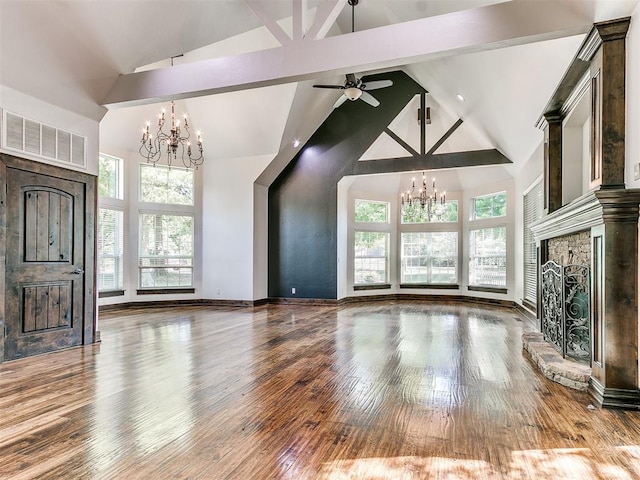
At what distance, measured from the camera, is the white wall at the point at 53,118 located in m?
3.98

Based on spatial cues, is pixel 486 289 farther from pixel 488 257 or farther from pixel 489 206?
pixel 489 206

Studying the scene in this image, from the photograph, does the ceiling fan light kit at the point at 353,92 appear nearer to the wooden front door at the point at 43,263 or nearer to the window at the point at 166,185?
the wooden front door at the point at 43,263

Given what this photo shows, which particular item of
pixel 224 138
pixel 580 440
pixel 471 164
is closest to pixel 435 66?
pixel 471 164

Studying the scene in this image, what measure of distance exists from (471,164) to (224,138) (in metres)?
5.21

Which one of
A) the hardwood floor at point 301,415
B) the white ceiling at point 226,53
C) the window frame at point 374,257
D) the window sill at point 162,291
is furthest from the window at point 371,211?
the hardwood floor at point 301,415

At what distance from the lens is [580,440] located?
2.34 meters

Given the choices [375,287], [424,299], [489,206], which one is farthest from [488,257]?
[375,287]

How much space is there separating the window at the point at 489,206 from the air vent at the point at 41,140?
8.05m

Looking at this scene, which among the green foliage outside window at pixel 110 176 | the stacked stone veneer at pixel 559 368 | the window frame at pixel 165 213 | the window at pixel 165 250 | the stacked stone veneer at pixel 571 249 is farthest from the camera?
the window at pixel 165 250

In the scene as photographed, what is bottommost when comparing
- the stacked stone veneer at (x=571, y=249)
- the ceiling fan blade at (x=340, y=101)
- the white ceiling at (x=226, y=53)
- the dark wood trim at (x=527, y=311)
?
the dark wood trim at (x=527, y=311)

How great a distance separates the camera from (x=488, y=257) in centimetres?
892

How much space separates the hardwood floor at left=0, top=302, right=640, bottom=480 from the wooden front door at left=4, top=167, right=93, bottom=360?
0.90 ft

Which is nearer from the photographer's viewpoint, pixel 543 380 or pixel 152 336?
pixel 543 380

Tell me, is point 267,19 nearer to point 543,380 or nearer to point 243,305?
point 543,380
